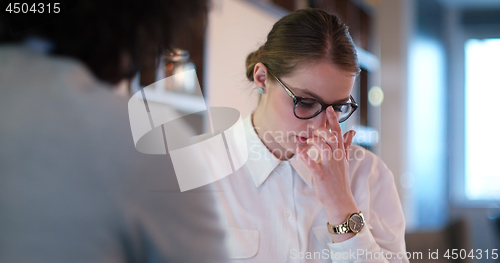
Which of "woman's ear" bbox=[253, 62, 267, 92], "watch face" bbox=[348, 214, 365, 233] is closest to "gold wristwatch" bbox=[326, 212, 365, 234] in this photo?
"watch face" bbox=[348, 214, 365, 233]

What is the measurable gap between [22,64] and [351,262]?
1.70ft

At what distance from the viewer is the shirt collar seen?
0.68m

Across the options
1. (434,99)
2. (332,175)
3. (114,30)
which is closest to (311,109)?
(332,175)

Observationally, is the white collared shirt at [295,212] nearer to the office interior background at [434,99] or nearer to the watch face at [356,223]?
the watch face at [356,223]

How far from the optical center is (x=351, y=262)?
0.62 m

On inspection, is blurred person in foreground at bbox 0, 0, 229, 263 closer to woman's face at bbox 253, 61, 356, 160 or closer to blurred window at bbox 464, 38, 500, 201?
woman's face at bbox 253, 61, 356, 160

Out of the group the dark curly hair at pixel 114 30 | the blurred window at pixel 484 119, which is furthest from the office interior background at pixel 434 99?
the dark curly hair at pixel 114 30

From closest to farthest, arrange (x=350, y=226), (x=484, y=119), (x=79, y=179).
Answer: (x=79, y=179) < (x=350, y=226) < (x=484, y=119)

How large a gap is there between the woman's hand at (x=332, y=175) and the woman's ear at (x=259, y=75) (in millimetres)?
129

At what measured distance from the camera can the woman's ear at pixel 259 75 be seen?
2.16 ft

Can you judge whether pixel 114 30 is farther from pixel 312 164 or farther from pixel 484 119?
pixel 484 119

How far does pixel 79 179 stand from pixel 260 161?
0.41 meters

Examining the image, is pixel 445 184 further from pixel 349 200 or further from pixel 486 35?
pixel 349 200

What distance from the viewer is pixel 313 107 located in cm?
65
